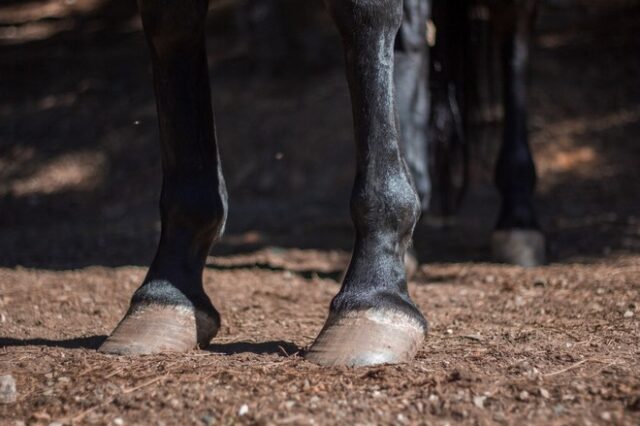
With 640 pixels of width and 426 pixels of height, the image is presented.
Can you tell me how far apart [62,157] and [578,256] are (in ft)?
16.1

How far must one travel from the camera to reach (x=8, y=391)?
1.91 meters

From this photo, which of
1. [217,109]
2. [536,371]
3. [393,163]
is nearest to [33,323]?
[393,163]

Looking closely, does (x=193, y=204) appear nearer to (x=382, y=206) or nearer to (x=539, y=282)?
(x=382, y=206)

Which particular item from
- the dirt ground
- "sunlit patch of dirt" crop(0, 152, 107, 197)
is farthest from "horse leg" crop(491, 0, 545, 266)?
"sunlit patch of dirt" crop(0, 152, 107, 197)

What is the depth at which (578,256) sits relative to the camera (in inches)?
182

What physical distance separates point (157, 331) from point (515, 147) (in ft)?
8.90

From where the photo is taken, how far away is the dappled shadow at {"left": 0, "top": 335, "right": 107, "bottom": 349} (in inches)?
99.0

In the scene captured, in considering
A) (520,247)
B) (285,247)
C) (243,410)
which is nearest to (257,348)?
(243,410)

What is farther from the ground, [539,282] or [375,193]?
[375,193]

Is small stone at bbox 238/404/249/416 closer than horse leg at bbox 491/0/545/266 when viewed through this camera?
Yes

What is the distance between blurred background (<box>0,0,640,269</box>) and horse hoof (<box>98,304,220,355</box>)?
2.30 meters

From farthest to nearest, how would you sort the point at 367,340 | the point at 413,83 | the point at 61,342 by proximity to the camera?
the point at 413,83 < the point at 61,342 < the point at 367,340

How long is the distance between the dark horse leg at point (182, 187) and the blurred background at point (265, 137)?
2.25m

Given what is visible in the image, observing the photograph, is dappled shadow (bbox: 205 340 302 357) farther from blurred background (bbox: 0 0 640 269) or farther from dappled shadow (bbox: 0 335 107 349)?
blurred background (bbox: 0 0 640 269)
